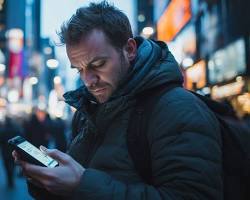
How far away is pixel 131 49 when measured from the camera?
2154 mm

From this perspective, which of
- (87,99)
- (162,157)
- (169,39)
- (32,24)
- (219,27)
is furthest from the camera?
(32,24)

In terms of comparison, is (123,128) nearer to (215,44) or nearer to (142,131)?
(142,131)

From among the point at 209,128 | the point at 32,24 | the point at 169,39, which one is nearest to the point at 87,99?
the point at 209,128

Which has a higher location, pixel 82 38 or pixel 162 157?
pixel 82 38

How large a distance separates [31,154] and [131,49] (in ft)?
2.06

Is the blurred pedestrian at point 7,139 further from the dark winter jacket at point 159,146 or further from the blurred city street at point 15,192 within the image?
the dark winter jacket at point 159,146

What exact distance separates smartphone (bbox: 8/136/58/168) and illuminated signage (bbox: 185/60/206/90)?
24.0m

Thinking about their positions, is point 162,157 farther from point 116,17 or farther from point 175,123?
point 116,17

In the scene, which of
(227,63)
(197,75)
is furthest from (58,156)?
(197,75)

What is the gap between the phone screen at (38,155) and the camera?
178cm

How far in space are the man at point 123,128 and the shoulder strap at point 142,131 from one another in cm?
2

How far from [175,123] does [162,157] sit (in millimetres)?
131

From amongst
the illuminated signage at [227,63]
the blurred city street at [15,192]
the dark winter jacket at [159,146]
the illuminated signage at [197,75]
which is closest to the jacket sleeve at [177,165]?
the dark winter jacket at [159,146]

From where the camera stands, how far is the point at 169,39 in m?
33.8
